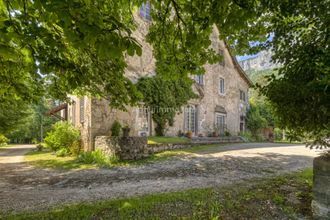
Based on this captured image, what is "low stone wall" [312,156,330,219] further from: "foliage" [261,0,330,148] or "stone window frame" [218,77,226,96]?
"stone window frame" [218,77,226,96]

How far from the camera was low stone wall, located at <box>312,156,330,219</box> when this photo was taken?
3.26 metres

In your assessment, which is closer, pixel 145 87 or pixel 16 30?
pixel 16 30

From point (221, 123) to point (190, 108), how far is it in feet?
16.4

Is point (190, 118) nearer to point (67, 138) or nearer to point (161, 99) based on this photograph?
point (161, 99)

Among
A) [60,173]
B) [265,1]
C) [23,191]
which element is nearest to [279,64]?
[265,1]

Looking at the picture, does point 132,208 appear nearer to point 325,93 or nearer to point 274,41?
point 325,93

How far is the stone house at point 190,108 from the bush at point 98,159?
1.10m

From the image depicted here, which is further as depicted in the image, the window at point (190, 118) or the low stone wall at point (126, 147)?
the window at point (190, 118)

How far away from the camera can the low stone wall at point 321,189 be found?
326 centimetres

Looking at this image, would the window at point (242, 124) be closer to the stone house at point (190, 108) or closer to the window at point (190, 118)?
the stone house at point (190, 108)

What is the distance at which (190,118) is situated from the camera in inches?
682

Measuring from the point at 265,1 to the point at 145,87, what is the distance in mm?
10621

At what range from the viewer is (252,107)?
2709 cm

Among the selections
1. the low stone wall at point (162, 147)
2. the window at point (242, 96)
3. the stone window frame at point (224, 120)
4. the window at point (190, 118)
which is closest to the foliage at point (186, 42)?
the low stone wall at point (162, 147)
